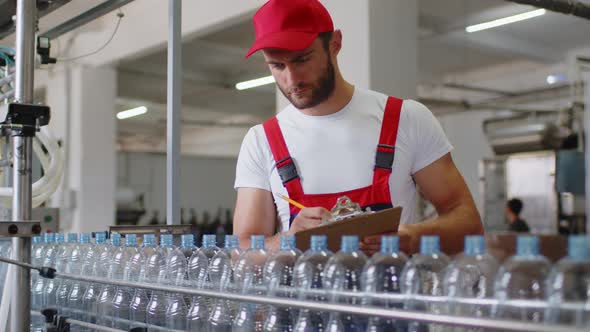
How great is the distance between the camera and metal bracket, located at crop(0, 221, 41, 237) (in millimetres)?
1653

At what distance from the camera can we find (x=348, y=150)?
2045 millimetres

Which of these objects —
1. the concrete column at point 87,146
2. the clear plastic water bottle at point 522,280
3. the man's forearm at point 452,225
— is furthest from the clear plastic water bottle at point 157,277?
the concrete column at point 87,146

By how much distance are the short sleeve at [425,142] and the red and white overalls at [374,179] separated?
0.06 meters

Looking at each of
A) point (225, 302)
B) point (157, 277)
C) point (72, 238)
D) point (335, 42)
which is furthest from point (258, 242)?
point (72, 238)

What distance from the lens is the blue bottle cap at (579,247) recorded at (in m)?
0.95

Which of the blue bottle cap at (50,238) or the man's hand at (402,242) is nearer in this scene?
the man's hand at (402,242)

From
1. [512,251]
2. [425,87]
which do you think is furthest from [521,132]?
[512,251]

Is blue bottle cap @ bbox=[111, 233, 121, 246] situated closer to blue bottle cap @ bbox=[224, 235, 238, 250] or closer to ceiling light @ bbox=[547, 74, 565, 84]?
blue bottle cap @ bbox=[224, 235, 238, 250]

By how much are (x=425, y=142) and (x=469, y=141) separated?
990 cm

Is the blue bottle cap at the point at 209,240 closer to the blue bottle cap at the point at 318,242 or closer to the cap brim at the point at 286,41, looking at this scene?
the blue bottle cap at the point at 318,242

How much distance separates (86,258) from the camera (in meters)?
2.15

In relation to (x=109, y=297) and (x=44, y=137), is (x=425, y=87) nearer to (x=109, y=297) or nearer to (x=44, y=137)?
(x=44, y=137)

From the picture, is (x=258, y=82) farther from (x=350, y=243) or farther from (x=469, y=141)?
(x=350, y=243)

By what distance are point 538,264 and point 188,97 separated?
11.4 meters
